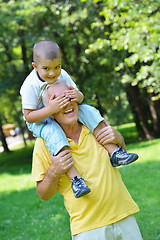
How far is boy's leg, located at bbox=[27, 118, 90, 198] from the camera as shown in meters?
2.04

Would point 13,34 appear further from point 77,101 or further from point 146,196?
point 77,101

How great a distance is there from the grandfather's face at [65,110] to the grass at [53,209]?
3.36 m

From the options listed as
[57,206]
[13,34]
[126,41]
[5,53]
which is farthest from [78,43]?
[57,206]

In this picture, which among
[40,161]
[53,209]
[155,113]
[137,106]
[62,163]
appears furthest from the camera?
[137,106]

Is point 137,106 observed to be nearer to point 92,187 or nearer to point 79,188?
point 92,187

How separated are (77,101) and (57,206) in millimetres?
5443

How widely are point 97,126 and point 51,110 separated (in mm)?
434

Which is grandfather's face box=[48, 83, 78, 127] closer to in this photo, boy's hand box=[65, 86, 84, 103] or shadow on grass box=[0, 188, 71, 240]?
boy's hand box=[65, 86, 84, 103]

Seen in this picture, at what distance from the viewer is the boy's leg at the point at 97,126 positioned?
224 cm

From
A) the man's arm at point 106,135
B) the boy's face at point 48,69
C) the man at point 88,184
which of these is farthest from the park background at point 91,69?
the boy's face at point 48,69

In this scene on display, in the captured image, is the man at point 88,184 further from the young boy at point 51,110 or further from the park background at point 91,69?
the park background at point 91,69

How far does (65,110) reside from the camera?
221 cm

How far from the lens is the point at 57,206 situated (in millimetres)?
7250

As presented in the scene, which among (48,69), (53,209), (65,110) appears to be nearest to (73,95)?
(65,110)
